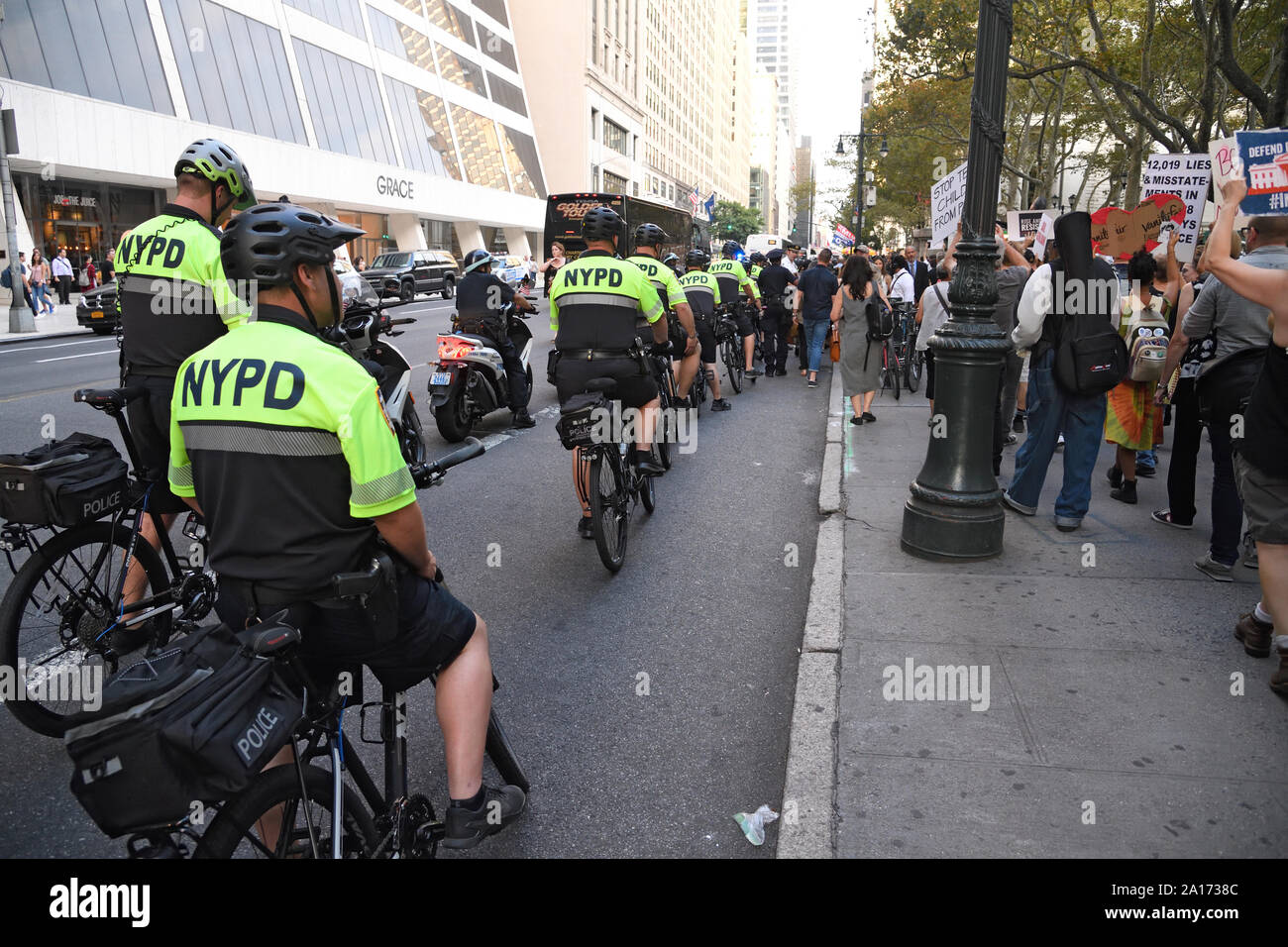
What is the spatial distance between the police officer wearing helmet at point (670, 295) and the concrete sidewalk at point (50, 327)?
→ 17.3 meters

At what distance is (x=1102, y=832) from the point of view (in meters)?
2.98

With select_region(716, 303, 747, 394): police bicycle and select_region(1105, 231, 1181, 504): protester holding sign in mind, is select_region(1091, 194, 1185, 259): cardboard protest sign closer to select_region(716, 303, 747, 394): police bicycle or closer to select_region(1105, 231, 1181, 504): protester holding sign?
select_region(1105, 231, 1181, 504): protester holding sign

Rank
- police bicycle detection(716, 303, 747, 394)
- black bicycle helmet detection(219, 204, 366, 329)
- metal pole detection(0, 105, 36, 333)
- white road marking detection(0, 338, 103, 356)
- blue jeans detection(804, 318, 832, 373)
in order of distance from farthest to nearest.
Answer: metal pole detection(0, 105, 36, 333), white road marking detection(0, 338, 103, 356), blue jeans detection(804, 318, 832, 373), police bicycle detection(716, 303, 747, 394), black bicycle helmet detection(219, 204, 366, 329)

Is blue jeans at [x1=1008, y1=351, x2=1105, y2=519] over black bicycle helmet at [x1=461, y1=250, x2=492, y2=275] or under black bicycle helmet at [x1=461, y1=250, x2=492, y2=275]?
under

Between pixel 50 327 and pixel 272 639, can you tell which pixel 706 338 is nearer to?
pixel 272 639

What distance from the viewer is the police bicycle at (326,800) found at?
2025 millimetres

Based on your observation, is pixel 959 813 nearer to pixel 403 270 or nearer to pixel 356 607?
pixel 356 607

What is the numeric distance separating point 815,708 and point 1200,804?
134cm

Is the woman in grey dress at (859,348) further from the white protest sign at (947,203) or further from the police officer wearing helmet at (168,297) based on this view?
the police officer wearing helmet at (168,297)

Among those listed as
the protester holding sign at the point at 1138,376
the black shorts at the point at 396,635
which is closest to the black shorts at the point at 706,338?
the protester holding sign at the point at 1138,376

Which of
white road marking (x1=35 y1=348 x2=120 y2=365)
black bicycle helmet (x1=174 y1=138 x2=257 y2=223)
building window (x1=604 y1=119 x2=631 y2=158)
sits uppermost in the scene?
building window (x1=604 y1=119 x2=631 y2=158)

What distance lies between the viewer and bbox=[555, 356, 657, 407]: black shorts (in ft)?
19.6

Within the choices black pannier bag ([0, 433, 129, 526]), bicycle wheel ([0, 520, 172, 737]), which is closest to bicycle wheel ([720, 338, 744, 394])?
bicycle wheel ([0, 520, 172, 737])

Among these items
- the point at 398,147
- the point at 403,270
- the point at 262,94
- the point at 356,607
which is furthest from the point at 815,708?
the point at 398,147
